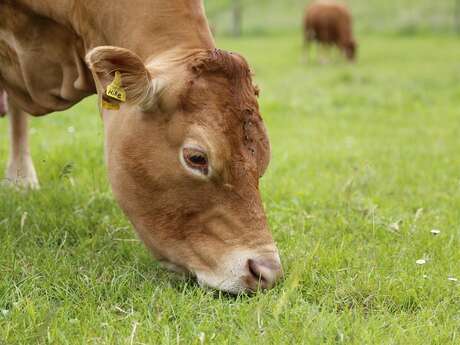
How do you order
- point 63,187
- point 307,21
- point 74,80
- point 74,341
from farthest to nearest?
point 307,21
point 63,187
point 74,80
point 74,341

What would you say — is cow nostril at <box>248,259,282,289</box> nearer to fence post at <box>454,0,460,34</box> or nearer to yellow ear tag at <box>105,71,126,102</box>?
yellow ear tag at <box>105,71,126,102</box>

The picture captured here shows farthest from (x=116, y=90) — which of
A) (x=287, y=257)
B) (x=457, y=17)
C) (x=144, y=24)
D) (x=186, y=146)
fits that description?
(x=457, y=17)

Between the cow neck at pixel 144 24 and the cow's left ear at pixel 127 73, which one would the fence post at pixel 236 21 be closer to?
the cow neck at pixel 144 24

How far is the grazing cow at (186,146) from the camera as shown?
3328 millimetres

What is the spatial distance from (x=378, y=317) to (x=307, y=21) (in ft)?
64.8

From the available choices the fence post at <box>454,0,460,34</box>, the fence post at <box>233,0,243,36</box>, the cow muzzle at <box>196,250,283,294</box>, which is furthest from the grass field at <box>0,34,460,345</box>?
the fence post at <box>233,0,243,36</box>

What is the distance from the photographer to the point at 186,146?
3375mm

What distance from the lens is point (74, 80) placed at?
4.32 meters

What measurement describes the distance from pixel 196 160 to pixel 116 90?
0.46 metres

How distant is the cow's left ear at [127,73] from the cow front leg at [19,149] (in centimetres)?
221

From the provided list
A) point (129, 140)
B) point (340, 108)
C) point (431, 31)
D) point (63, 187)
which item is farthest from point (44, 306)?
point (431, 31)

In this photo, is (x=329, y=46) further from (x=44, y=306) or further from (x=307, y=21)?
(x=44, y=306)

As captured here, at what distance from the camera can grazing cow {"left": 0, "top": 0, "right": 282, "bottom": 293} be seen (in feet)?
10.9

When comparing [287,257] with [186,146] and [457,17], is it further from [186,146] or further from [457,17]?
[457,17]
